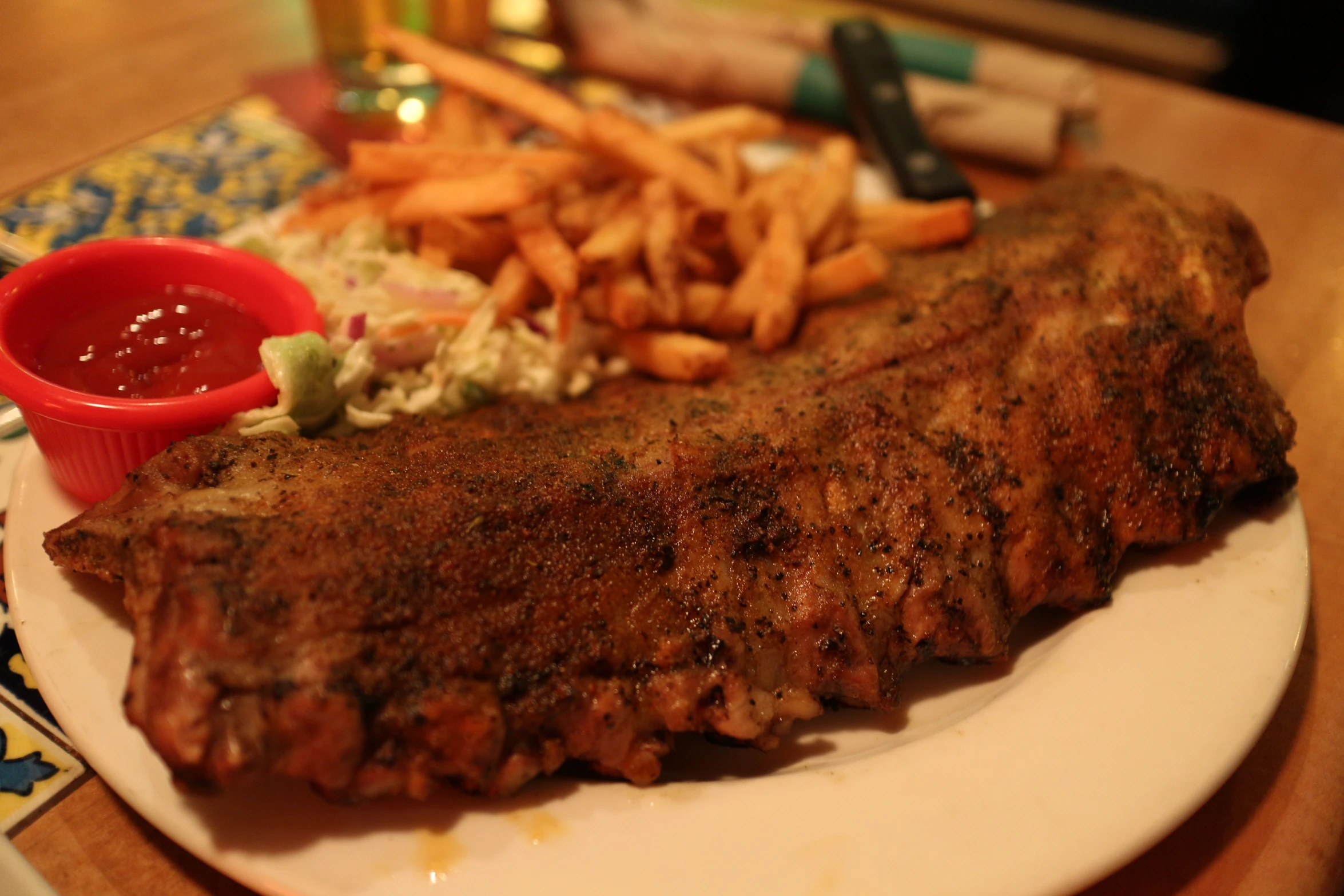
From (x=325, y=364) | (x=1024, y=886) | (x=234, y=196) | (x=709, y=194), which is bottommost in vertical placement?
(x=234, y=196)

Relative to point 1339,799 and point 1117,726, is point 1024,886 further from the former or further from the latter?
point 1339,799

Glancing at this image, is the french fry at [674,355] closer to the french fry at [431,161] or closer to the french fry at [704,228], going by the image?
the french fry at [704,228]

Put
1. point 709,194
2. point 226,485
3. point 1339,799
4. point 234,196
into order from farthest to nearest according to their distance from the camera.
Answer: point 234,196
point 709,194
point 1339,799
point 226,485

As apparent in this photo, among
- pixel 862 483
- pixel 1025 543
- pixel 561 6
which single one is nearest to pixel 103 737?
pixel 862 483

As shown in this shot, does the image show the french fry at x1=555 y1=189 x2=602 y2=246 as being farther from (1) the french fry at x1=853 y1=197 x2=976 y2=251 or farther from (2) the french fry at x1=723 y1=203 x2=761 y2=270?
(1) the french fry at x1=853 y1=197 x2=976 y2=251

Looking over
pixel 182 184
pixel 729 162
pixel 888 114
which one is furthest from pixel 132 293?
pixel 888 114

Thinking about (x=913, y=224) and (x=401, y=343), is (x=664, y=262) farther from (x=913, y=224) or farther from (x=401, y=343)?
(x=913, y=224)

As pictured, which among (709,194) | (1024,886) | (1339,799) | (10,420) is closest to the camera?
(1024,886)

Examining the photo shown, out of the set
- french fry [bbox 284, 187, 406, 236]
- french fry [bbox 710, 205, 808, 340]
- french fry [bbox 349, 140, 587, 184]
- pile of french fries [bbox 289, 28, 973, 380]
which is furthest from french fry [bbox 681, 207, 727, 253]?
french fry [bbox 284, 187, 406, 236]
